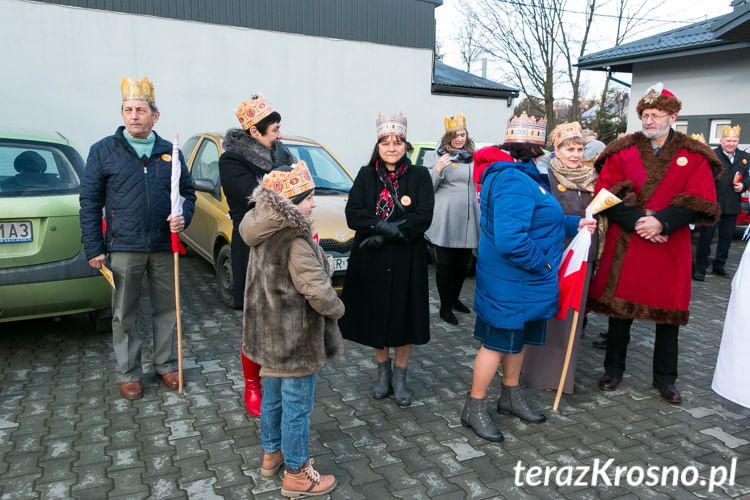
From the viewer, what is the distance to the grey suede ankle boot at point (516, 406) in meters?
3.63

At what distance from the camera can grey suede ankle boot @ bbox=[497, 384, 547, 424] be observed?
3.63 metres

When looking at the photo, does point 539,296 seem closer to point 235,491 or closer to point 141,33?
point 235,491

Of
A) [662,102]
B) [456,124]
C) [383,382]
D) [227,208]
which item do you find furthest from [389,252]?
[227,208]

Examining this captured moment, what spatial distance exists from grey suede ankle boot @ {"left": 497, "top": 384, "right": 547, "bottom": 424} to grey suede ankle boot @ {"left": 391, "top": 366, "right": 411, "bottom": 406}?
0.64 m

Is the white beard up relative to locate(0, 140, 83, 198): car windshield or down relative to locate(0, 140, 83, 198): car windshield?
up

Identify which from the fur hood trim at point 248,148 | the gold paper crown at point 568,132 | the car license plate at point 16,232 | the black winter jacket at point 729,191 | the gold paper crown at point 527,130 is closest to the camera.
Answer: the gold paper crown at point 527,130

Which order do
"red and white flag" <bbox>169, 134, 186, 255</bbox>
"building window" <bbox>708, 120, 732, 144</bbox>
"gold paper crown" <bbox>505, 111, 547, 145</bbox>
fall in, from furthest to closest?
1. "building window" <bbox>708, 120, 732, 144</bbox>
2. "red and white flag" <bbox>169, 134, 186, 255</bbox>
3. "gold paper crown" <bbox>505, 111, 547, 145</bbox>

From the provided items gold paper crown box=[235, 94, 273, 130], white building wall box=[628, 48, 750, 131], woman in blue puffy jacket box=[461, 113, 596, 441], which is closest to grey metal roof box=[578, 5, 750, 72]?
white building wall box=[628, 48, 750, 131]

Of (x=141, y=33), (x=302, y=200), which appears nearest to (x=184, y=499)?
(x=302, y=200)

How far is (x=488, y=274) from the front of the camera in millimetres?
3338

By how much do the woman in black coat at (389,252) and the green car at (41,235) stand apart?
229 centimetres

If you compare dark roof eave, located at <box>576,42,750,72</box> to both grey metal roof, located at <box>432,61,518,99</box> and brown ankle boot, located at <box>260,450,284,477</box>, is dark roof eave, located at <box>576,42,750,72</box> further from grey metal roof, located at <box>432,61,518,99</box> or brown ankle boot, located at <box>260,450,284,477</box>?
brown ankle boot, located at <box>260,450,284,477</box>

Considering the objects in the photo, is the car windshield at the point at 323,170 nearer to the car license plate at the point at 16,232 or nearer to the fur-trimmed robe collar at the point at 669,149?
the car license plate at the point at 16,232


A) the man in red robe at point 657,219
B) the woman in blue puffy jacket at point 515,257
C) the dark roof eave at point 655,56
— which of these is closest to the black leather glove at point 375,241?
the woman in blue puffy jacket at point 515,257
